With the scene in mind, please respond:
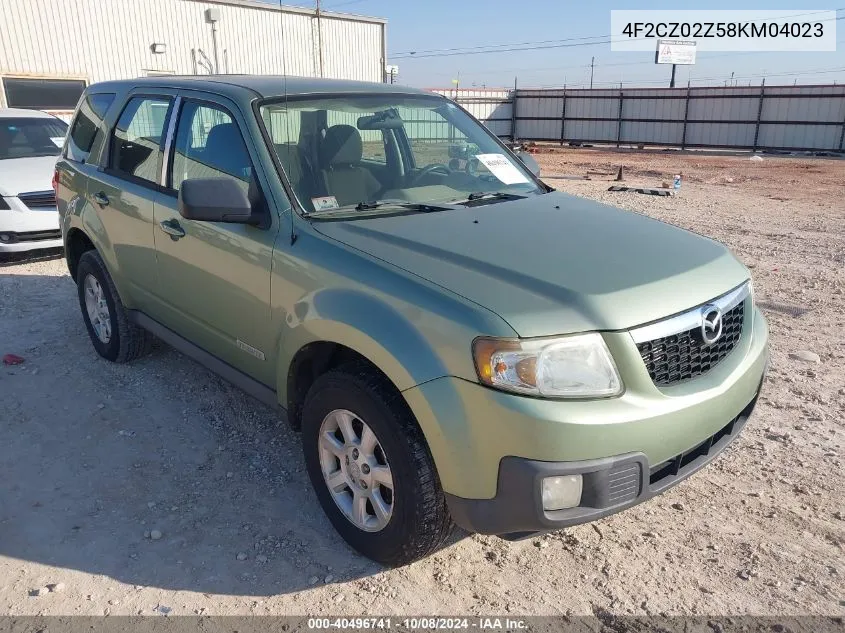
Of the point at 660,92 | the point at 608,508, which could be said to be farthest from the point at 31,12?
the point at 660,92

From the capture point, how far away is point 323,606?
2.62 m

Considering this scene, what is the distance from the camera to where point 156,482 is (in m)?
3.44

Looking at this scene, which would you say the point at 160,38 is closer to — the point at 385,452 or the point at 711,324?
the point at 385,452

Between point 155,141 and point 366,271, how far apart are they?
2.08m

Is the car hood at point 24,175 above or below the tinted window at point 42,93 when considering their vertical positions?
below

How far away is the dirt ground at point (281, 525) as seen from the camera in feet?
8.70

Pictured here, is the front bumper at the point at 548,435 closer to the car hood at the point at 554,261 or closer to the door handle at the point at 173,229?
the car hood at the point at 554,261

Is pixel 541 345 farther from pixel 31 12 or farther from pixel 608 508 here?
pixel 31 12

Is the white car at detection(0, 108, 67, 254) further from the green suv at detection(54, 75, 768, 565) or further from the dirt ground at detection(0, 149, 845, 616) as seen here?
→ the green suv at detection(54, 75, 768, 565)

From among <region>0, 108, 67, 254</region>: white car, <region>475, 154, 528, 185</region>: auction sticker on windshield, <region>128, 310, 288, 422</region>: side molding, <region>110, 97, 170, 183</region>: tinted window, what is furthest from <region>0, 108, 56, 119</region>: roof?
<region>475, 154, 528, 185</region>: auction sticker on windshield

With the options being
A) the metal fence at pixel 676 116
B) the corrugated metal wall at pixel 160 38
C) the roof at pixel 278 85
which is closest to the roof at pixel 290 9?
the corrugated metal wall at pixel 160 38

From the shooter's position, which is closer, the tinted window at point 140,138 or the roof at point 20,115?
A: the tinted window at point 140,138

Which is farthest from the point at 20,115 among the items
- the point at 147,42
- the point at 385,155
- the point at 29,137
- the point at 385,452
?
the point at 147,42

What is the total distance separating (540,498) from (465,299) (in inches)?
27.6
